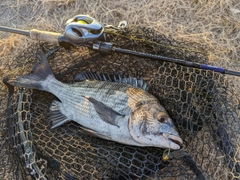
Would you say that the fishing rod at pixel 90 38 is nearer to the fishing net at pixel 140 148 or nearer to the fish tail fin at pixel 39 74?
the fishing net at pixel 140 148

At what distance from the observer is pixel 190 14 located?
3791 mm

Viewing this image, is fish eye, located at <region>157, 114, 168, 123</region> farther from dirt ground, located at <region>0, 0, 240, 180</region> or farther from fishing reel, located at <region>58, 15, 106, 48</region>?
dirt ground, located at <region>0, 0, 240, 180</region>

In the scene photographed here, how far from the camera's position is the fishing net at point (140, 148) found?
241cm

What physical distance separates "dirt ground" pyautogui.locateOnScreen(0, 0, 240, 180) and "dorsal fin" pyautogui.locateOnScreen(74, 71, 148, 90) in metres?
0.99

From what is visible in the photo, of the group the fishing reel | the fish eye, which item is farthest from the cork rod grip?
the fish eye

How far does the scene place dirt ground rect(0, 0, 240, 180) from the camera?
3547 millimetres

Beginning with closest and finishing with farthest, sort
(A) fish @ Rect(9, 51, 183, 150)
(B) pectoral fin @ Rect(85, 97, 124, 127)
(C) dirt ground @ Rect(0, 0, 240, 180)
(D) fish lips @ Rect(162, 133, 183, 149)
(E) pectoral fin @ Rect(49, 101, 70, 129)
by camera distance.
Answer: (D) fish lips @ Rect(162, 133, 183, 149) → (A) fish @ Rect(9, 51, 183, 150) → (B) pectoral fin @ Rect(85, 97, 124, 127) → (E) pectoral fin @ Rect(49, 101, 70, 129) → (C) dirt ground @ Rect(0, 0, 240, 180)

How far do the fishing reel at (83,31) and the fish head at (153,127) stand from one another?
2.53ft

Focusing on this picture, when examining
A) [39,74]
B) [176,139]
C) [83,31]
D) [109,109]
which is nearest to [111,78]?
[109,109]

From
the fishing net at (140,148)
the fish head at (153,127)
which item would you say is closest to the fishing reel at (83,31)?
the fishing net at (140,148)

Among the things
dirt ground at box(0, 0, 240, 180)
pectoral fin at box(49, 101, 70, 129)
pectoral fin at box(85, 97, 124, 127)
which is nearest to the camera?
pectoral fin at box(85, 97, 124, 127)

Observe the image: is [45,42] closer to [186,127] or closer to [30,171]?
[30,171]

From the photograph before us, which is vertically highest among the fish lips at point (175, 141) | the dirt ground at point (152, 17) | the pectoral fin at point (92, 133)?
the dirt ground at point (152, 17)

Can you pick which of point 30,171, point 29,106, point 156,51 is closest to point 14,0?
point 29,106
